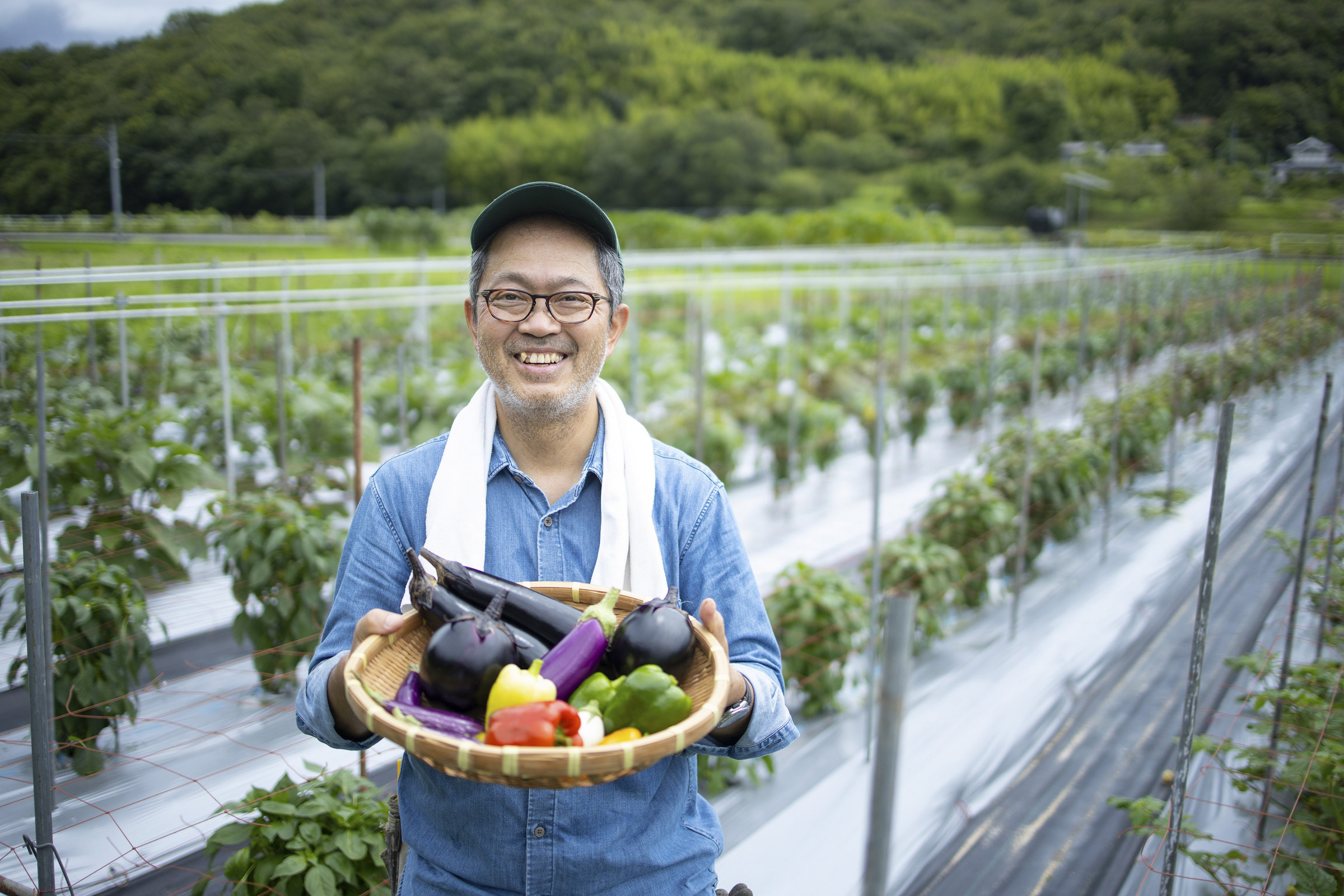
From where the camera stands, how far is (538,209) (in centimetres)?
118

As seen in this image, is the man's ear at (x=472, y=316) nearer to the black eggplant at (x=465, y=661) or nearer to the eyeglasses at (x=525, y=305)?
the eyeglasses at (x=525, y=305)

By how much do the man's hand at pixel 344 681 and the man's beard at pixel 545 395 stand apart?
34cm

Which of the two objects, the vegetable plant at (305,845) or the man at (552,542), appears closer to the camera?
the man at (552,542)

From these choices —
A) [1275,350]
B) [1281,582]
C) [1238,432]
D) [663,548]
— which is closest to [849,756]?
[663,548]

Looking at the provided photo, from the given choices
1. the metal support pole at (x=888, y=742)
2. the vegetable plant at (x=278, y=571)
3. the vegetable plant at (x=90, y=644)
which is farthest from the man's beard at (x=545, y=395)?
the vegetable plant at (x=278, y=571)

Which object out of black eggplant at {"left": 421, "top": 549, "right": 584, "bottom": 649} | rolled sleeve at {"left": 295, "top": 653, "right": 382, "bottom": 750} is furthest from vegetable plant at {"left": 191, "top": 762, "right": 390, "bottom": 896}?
black eggplant at {"left": 421, "top": 549, "right": 584, "bottom": 649}

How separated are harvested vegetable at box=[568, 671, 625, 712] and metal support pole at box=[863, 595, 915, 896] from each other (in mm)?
343

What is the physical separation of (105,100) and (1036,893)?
21.4 ft

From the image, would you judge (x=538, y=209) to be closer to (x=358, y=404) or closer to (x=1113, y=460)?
(x=358, y=404)

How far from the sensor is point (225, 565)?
2936 millimetres

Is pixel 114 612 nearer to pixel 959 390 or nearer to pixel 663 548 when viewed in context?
pixel 663 548

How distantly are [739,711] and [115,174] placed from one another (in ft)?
19.3

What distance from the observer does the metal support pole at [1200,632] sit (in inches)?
67.5

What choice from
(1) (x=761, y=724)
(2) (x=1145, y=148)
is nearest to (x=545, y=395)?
(1) (x=761, y=724)
